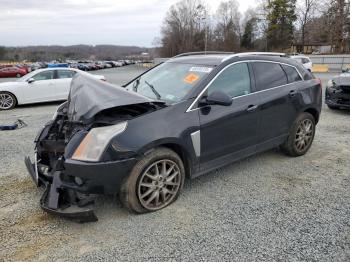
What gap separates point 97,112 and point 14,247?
1410 mm

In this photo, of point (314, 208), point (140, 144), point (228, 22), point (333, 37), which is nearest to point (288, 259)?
point (314, 208)

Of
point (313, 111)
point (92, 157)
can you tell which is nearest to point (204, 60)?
point (92, 157)

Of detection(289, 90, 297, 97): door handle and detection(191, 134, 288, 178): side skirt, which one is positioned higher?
detection(289, 90, 297, 97): door handle

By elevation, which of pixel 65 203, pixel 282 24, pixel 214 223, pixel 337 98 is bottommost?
pixel 214 223

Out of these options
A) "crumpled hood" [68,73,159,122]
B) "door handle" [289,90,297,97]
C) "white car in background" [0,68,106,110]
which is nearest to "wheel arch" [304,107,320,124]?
"door handle" [289,90,297,97]

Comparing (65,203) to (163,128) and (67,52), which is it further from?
(67,52)

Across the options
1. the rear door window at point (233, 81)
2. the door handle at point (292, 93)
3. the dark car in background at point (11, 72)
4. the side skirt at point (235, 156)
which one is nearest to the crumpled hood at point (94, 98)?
the rear door window at point (233, 81)

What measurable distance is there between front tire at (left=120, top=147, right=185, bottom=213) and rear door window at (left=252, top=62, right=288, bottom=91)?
1.67 m

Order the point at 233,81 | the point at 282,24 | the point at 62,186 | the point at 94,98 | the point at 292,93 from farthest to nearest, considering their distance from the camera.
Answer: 1. the point at 282,24
2. the point at 292,93
3. the point at 233,81
4. the point at 94,98
5. the point at 62,186

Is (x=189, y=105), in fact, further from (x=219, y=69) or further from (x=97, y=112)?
(x=97, y=112)

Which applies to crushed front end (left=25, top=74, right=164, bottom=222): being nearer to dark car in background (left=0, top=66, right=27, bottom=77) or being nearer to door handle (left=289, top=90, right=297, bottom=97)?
door handle (left=289, top=90, right=297, bottom=97)

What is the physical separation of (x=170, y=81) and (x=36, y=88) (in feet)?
26.0

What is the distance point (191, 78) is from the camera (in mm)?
3643

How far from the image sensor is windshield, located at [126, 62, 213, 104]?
353cm
